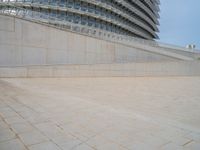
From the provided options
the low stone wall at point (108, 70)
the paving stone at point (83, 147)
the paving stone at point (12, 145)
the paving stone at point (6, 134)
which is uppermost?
the low stone wall at point (108, 70)

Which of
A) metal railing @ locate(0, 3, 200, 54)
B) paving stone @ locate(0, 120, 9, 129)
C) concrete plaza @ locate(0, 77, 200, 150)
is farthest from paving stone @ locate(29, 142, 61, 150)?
metal railing @ locate(0, 3, 200, 54)

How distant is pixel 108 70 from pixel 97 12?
92.4ft

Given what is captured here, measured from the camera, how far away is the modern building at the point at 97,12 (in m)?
34.7

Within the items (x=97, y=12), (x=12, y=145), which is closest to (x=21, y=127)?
(x=12, y=145)

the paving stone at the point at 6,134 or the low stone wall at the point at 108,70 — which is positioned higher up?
the low stone wall at the point at 108,70

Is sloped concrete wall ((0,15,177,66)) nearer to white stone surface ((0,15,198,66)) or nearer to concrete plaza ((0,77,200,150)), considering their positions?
white stone surface ((0,15,198,66))

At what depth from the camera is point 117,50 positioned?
54.0ft

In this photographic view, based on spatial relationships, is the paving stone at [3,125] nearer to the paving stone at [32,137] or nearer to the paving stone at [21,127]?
the paving stone at [21,127]

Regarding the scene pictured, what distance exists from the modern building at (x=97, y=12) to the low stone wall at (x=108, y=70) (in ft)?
59.4

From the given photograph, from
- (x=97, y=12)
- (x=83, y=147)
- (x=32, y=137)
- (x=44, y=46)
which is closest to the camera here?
(x=83, y=147)

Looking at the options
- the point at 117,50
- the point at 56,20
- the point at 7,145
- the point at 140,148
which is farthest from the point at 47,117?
the point at 56,20

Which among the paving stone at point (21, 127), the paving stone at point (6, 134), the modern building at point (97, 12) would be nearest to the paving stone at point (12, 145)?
the paving stone at point (6, 134)

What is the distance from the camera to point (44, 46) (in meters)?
11.7

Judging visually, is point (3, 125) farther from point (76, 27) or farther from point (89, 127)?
point (76, 27)
